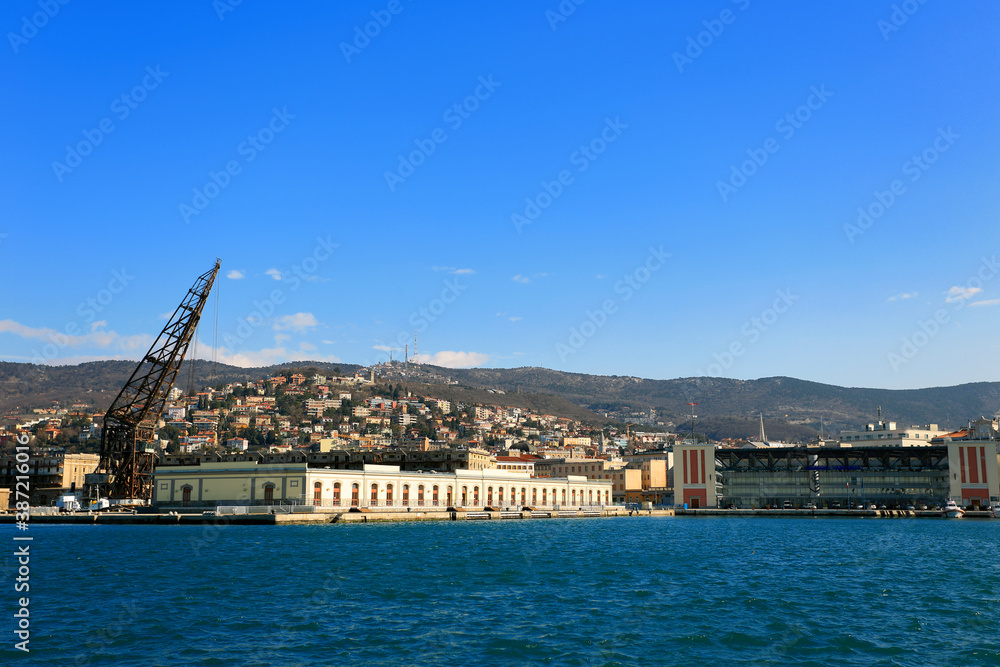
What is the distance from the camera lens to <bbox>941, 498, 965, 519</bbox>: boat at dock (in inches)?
3460

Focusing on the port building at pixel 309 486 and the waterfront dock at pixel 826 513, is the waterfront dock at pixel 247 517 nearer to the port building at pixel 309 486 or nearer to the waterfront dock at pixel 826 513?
the port building at pixel 309 486

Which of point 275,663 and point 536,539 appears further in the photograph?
point 536,539

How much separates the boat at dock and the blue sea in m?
50.7

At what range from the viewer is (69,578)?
2859 cm

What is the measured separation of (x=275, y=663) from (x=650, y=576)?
17690 millimetres

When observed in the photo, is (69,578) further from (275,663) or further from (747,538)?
(747,538)

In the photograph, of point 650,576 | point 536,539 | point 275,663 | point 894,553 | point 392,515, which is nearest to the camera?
point 275,663

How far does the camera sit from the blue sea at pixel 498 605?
58.8 feet

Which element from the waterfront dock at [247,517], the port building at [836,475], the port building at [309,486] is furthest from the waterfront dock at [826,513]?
the waterfront dock at [247,517]

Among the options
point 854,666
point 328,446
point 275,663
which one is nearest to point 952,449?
point 328,446

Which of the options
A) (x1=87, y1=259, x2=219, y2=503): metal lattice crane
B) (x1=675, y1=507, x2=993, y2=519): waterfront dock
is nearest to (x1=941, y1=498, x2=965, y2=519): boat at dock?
(x1=675, y1=507, x2=993, y2=519): waterfront dock

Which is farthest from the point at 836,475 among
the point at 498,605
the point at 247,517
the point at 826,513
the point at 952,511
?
the point at 498,605

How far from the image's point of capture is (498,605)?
23891 mm

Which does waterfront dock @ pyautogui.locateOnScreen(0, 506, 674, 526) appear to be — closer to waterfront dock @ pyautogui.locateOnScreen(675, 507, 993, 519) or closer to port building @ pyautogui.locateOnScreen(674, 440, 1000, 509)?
waterfront dock @ pyautogui.locateOnScreen(675, 507, 993, 519)
